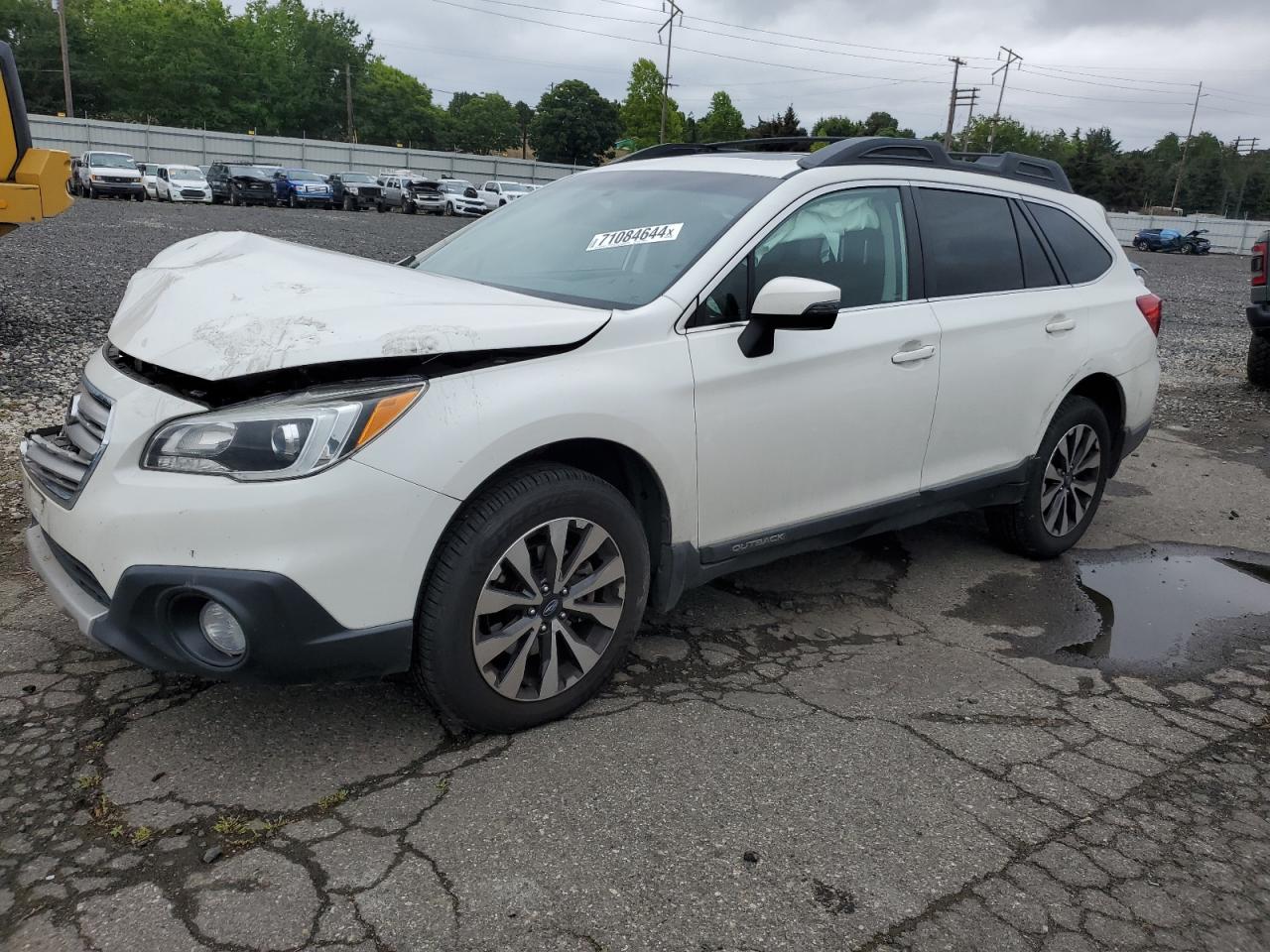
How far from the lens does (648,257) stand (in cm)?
344

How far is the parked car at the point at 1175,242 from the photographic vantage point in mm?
50156

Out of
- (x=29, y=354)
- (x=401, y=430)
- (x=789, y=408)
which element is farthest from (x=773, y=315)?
(x=29, y=354)

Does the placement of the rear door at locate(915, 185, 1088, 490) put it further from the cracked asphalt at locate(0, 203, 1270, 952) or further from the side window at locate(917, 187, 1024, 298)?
the cracked asphalt at locate(0, 203, 1270, 952)

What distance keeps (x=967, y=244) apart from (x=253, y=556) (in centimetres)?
318

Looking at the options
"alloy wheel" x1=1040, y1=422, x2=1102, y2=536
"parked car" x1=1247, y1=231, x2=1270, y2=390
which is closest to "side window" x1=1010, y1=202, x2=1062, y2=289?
"alloy wheel" x1=1040, y1=422, x2=1102, y2=536

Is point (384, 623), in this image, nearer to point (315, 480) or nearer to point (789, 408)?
point (315, 480)

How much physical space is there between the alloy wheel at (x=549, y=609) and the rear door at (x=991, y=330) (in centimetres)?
166

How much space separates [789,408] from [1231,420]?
268 inches

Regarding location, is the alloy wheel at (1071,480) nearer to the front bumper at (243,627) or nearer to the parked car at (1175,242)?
the front bumper at (243,627)

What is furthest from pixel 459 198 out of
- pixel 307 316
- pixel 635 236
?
pixel 307 316

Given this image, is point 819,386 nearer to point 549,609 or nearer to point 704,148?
point 549,609

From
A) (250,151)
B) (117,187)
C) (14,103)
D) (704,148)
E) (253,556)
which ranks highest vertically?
(250,151)

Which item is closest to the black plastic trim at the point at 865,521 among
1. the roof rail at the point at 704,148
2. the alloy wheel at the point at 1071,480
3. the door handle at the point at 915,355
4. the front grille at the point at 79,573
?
the alloy wheel at the point at 1071,480

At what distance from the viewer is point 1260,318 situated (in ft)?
29.9
